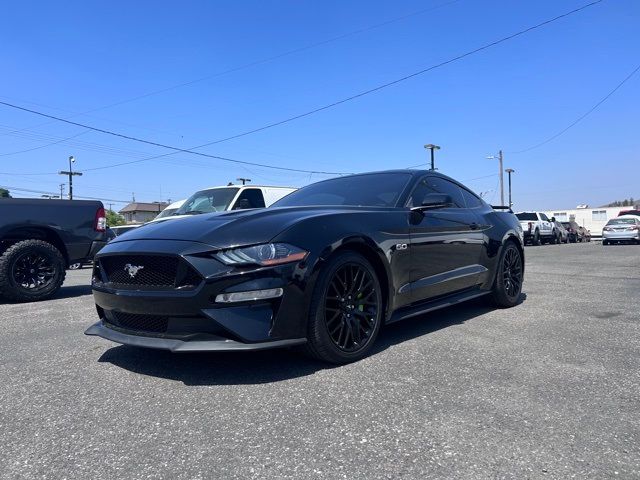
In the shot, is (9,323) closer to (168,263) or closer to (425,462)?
(168,263)

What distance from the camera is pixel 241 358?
11.7 feet

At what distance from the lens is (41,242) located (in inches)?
280

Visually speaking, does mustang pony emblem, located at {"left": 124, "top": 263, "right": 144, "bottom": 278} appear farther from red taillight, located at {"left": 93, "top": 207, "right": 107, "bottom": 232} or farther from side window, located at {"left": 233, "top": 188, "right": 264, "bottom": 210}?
side window, located at {"left": 233, "top": 188, "right": 264, "bottom": 210}

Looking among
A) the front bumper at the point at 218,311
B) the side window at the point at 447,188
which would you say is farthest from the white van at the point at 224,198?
the front bumper at the point at 218,311

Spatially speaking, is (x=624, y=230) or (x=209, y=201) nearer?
(x=209, y=201)

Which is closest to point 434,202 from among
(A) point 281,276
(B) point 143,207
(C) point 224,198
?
(A) point 281,276

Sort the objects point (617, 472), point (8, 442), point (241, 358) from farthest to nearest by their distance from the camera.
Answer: point (241, 358)
point (8, 442)
point (617, 472)

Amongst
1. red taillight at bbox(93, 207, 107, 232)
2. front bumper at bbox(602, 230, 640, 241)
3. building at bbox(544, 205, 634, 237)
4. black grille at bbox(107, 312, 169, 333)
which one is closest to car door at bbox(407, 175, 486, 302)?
black grille at bbox(107, 312, 169, 333)

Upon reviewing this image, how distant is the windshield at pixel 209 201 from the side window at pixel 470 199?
5.63 meters

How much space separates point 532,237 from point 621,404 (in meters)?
25.8

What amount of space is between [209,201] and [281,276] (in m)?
7.90

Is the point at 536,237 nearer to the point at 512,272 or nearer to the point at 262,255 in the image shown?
the point at 512,272

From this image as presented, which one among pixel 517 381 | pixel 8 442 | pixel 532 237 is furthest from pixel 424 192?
pixel 532 237

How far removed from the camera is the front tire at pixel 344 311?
318 centimetres
